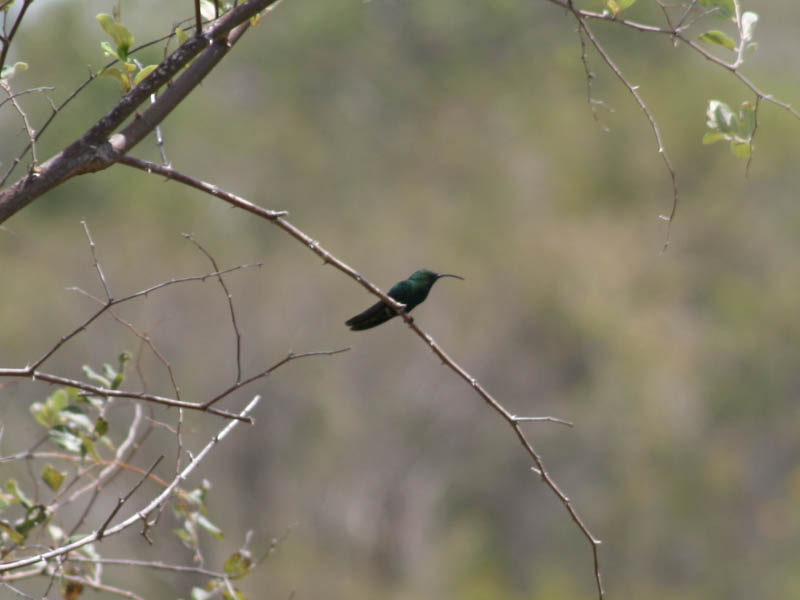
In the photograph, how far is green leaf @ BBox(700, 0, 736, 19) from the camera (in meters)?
2.53

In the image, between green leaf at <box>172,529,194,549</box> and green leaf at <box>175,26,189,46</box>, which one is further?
green leaf at <box>172,529,194,549</box>

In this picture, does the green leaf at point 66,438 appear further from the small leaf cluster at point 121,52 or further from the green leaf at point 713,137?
the green leaf at point 713,137

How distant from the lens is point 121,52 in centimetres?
238

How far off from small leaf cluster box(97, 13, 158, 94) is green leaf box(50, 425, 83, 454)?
1.17 metres

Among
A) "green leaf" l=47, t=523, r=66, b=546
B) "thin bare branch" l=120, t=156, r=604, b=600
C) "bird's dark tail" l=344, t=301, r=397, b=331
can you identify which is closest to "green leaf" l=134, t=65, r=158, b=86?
"thin bare branch" l=120, t=156, r=604, b=600

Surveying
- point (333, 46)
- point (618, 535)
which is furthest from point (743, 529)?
point (333, 46)

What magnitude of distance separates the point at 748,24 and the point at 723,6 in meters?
Answer: 0.17

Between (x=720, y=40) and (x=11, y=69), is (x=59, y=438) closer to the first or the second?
(x=11, y=69)

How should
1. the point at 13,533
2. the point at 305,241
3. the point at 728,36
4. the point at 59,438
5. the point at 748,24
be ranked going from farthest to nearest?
1. the point at 59,438
2. the point at 13,533
3. the point at 748,24
4. the point at 728,36
5. the point at 305,241

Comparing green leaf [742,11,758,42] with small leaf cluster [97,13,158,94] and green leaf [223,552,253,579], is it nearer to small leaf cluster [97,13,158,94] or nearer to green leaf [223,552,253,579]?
small leaf cluster [97,13,158,94]

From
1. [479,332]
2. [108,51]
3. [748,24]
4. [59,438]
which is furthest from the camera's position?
[479,332]

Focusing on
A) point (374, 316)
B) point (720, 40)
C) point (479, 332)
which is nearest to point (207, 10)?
point (374, 316)

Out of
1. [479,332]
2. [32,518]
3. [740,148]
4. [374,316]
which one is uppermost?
[740,148]

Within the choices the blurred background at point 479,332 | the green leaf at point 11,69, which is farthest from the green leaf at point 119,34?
the blurred background at point 479,332
